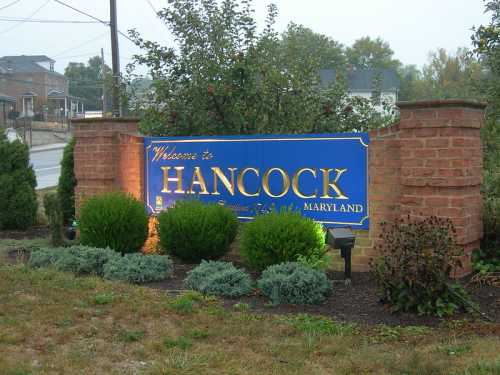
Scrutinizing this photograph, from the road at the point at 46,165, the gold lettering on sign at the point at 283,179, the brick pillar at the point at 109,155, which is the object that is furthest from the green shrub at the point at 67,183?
the road at the point at 46,165

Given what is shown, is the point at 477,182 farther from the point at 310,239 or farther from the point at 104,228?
the point at 104,228

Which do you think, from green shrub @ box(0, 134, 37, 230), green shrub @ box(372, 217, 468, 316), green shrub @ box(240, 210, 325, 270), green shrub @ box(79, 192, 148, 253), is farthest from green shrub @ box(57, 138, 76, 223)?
green shrub @ box(372, 217, 468, 316)

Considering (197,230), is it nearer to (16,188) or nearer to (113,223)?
(113,223)

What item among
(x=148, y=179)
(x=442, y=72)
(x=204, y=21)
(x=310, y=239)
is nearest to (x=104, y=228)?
(x=148, y=179)

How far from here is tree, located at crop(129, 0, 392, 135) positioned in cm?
955

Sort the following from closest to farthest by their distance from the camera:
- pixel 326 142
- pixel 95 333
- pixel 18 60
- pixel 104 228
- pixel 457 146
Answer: pixel 95 333
pixel 457 146
pixel 326 142
pixel 104 228
pixel 18 60

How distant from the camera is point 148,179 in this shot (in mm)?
8766

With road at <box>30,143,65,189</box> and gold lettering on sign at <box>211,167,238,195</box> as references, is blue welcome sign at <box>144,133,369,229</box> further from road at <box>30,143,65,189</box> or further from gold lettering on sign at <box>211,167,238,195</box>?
road at <box>30,143,65,189</box>

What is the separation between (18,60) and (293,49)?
7182 cm

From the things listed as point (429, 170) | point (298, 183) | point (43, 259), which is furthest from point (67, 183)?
point (429, 170)

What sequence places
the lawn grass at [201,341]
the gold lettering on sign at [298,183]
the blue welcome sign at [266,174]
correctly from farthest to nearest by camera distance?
1. the gold lettering on sign at [298,183]
2. the blue welcome sign at [266,174]
3. the lawn grass at [201,341]

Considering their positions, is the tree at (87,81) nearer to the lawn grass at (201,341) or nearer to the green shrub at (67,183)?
the green shrub at (67,183)

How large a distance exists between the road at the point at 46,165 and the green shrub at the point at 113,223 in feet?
37.4

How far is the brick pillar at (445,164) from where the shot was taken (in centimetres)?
610
